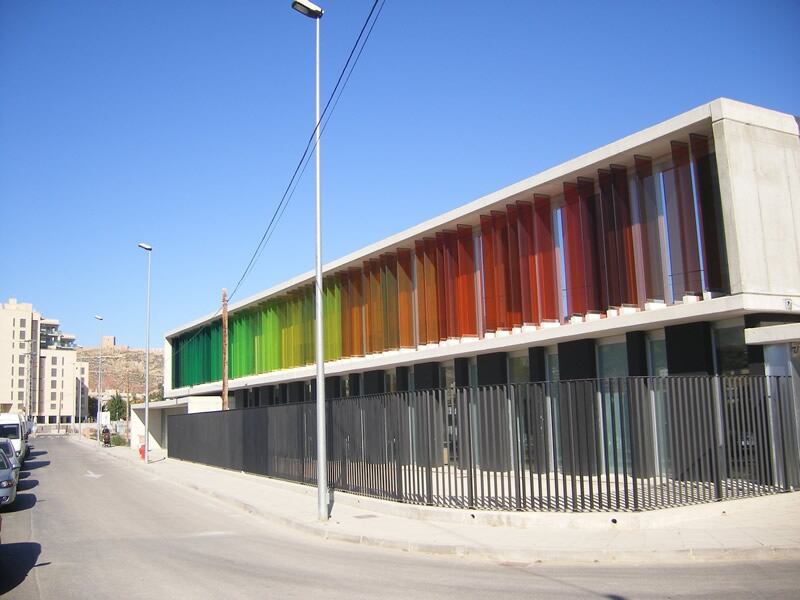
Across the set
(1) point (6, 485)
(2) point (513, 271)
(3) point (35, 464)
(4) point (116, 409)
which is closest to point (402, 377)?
(2) point (513, 271)

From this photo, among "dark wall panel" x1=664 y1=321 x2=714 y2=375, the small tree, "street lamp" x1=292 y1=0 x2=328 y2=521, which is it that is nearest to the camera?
"street lamp" x1=292 y1=0 x2=328 y2=521

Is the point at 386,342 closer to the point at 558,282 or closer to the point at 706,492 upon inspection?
the point at 558,282

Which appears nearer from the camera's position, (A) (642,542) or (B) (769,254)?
(A) (642,542)

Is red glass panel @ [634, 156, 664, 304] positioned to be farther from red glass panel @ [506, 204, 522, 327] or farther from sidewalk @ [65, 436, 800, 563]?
sidewalk @ [65, 436, 800, 563]

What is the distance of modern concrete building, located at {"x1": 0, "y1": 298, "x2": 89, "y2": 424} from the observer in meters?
139

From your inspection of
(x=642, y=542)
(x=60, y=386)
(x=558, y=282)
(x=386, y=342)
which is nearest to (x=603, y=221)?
(x=558, y=282)

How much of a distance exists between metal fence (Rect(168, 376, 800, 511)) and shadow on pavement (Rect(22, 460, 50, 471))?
2440 cm

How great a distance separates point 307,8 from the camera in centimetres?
1525

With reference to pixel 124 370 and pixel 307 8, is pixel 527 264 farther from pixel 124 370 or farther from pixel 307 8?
pixel 124 370

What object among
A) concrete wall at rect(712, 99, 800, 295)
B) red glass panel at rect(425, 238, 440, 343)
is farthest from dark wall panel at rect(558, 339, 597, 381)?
red glass panel at rect(425, 238, 440, 343)

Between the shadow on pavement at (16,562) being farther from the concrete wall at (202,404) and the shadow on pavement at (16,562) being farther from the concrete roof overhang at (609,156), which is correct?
Answer: the concrete wall at (202,404)

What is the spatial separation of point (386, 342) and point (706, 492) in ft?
51.9

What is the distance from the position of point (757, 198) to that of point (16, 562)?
1582 centimetres

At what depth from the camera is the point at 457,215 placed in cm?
2309
